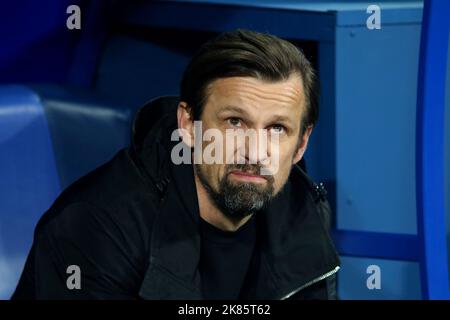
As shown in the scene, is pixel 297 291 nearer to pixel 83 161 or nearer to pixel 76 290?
pixel 76 290

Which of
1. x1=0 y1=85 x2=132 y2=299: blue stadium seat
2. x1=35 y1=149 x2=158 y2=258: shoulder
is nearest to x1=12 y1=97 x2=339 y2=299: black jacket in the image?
x1=35 y1=149 x2=158 y2=258: shoulder

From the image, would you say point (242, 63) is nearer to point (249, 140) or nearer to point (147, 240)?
point (249, 140)

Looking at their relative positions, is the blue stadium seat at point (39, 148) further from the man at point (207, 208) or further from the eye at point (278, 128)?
the eye at point (278, 128)

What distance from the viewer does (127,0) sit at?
192 centimetres

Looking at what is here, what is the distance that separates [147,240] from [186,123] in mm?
182

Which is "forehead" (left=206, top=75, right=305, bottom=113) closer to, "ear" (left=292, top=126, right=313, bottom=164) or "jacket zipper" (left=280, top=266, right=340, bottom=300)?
"ear" (left=292, top=126, right=313, bottom=164)

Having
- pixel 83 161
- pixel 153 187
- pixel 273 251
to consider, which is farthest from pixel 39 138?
pixel 273 251

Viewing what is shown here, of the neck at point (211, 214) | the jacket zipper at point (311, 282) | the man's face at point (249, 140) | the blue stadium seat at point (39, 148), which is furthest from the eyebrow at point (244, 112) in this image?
the blue stadium seat at point (39, 148)

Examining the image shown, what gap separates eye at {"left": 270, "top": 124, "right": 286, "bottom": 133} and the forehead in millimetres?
23

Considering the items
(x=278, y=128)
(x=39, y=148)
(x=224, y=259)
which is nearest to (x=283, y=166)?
(x=278, y=128)

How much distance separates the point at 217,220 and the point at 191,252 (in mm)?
89

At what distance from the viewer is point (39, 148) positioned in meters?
1.69

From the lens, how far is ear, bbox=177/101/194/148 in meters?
1.43

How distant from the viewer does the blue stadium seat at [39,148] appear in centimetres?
164
